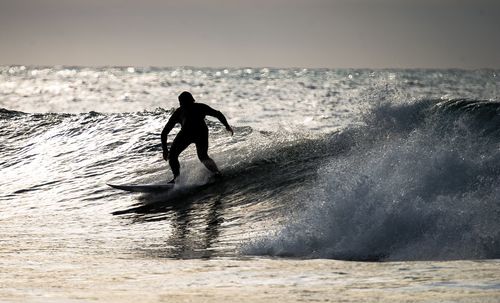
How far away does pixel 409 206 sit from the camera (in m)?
9.72

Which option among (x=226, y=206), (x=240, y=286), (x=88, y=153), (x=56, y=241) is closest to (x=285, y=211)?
(x=226, y=206)

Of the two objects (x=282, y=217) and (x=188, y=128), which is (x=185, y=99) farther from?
(x=282, y=217)

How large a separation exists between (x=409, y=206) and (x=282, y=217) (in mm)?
2729

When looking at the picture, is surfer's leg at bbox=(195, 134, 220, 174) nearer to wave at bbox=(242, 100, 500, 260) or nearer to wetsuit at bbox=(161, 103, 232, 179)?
wetsuit at bbox=(161, 103, 232, 179)

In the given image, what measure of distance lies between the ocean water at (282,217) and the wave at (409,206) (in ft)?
0.07

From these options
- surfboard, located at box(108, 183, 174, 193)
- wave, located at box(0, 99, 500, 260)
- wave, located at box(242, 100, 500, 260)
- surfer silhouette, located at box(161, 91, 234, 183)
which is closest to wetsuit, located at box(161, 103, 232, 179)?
surfer silhouette, located at box(161, 91, 234, 183)

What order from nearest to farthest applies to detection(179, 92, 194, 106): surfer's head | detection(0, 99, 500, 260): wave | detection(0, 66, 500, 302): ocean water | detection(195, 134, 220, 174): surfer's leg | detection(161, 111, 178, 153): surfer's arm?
1. detection(0, 66, 500, 302): ocean water
2. detection(0, 99, 500, 260): wave
3. detection(179, 92, 194, 106): surfer's head
4. detection(161, 111, 178, 153): surfer's arm
5. detection(195, 134, 220, 174): surfer's leg

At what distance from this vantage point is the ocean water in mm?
7094

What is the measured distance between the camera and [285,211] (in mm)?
12555

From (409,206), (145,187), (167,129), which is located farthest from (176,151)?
(409,206)

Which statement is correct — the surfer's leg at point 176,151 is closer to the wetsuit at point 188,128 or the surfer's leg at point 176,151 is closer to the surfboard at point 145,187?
the wetsuit at point 188,128

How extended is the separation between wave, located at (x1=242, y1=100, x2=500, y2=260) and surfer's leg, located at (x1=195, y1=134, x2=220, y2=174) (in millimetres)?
3354

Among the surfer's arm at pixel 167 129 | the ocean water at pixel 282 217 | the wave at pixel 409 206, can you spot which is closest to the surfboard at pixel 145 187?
the ocean water at pixel 282 217

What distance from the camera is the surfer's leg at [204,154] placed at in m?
15.2
